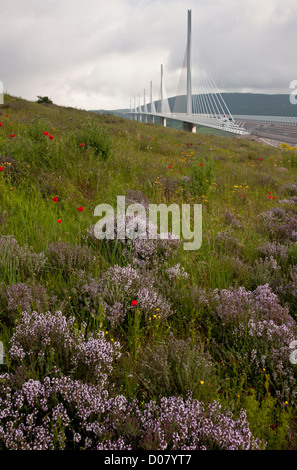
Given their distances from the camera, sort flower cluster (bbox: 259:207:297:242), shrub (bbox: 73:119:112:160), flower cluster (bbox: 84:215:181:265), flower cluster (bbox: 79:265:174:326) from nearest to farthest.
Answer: flower cluster (bbox: 79:265:174:326)
flower cluster (bbox: 84:215:181:265)
flower cluster (bbox: 259:207:297:242)
shrub (bbox: 73:119:112:160)

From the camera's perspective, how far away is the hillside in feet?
4.71

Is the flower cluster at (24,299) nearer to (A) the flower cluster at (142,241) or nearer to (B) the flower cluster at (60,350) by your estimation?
(B) the flower cluster at (60,350)

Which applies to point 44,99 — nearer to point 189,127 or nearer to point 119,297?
point 119,297

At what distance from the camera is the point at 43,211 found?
3582 millimetres

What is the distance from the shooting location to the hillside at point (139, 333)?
143 centimetres

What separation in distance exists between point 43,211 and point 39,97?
25.3 meters

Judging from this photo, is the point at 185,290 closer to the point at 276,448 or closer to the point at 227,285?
the point at 227,285

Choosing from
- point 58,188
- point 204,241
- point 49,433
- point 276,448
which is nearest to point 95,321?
point 49,433

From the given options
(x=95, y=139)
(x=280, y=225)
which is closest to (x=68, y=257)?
(x=280, y=225)

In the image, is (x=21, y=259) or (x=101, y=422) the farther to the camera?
(x=21, y=259)

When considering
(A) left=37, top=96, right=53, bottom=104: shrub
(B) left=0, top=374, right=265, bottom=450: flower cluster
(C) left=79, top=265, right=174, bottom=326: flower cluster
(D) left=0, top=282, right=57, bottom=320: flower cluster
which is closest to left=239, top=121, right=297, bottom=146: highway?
(A) left=37, top=96, right=53, bottom=104: shrub

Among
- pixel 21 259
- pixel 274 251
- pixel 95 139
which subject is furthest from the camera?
pixel 95 139

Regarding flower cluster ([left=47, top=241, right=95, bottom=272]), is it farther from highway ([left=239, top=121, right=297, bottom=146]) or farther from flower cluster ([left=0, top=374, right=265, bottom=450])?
highway ([left=239, top=121, right=297, bottom=146])

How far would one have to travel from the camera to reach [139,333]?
7.00 feet
